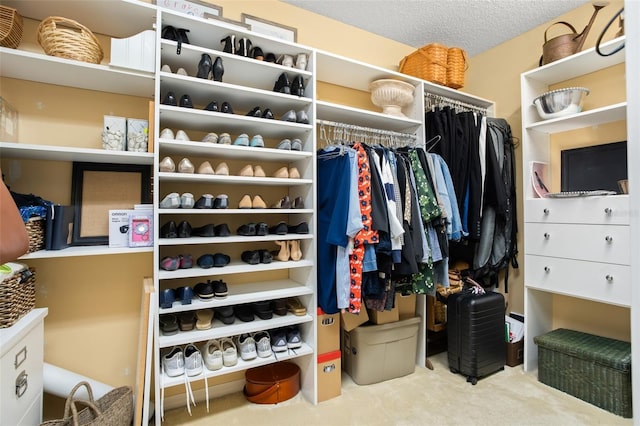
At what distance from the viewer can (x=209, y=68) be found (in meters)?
1.62

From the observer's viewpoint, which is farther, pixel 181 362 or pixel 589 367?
pixel 589 367

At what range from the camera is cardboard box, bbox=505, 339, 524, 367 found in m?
2.29

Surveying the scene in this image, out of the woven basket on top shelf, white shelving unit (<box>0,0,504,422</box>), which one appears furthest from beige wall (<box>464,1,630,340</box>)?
white shelving unit (<box>0,0,504,422</box>)

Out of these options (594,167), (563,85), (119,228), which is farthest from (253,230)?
(563,85)

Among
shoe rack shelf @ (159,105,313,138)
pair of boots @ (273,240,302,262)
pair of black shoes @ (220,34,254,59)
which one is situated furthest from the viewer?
pair of boots @ (273,240,302,262)

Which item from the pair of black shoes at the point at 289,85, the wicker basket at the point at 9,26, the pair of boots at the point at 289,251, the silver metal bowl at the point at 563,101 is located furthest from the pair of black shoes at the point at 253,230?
the silver metal bowl at the point at 563,101

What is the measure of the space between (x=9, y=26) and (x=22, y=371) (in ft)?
4.75

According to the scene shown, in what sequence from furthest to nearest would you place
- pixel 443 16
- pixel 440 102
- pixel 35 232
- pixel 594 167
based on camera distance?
pixel 440 102
pixel 443 16
pixel 594 167
pixel 35 232

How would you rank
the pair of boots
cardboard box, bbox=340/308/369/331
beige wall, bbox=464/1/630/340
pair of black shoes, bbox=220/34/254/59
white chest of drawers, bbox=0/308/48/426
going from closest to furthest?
white chest of drawers, bbox=0/308/48/426 < pair of black shoes, bbox=220/34/254/59 < the pair of boots < cardboard box, bbox=340/308/369/331 < beige wall, bbox=464/1/630/340

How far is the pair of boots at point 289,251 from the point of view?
1872 mm

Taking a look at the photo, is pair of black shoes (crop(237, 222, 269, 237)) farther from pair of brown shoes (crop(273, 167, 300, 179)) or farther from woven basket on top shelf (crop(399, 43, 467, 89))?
woven basket on top shelf (crop(399, 43, 467, 89))

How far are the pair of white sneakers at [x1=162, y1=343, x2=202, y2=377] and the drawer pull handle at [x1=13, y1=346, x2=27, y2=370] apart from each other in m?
0.57

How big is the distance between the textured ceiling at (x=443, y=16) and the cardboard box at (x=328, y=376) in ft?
7.92

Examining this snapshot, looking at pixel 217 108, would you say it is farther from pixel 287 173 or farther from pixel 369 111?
pixel 369 111
